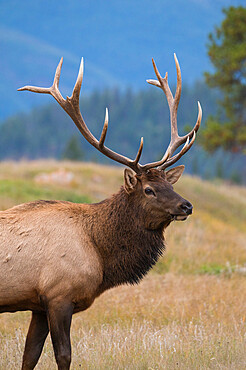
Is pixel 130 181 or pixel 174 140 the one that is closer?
pixel 130 181

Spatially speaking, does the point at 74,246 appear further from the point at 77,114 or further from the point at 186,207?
the point at 77,114

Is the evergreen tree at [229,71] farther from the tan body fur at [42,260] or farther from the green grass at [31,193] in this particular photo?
the tan body fur at [42,260]

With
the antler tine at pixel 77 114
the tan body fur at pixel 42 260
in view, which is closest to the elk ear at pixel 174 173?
the antler tine at pixel 77 114

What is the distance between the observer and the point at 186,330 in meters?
6.16

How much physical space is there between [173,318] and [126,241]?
2274 mm

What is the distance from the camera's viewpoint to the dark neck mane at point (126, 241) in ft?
16.0

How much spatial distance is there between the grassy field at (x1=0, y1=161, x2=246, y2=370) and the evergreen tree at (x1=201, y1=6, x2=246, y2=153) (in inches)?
504

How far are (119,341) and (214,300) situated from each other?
2.42 m

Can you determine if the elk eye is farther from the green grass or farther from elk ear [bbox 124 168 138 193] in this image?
the green grass

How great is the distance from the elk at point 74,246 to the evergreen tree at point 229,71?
68.5ft

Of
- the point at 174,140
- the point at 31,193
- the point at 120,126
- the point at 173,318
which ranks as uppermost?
the point at 174,140

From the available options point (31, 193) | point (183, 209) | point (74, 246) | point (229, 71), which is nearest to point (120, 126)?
point (229, 71)

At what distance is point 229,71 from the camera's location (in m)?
25.8

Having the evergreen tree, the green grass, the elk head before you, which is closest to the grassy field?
A: the green grass
